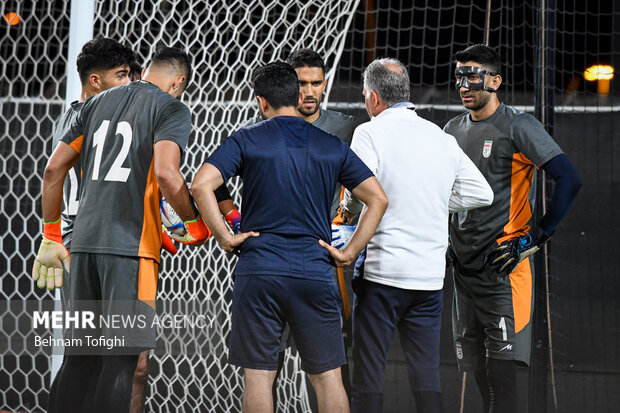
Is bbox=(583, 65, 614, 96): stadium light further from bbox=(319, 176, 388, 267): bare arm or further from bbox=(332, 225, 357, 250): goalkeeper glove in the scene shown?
bbox=(319, 176, 388, 267): bare arm

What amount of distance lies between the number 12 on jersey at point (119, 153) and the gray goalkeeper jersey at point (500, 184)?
1587mm

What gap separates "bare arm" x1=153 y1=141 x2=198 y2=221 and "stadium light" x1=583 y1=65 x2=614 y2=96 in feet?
19.8

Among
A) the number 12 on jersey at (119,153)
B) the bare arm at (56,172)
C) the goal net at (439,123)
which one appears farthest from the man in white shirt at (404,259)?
the goal net at (439,123)

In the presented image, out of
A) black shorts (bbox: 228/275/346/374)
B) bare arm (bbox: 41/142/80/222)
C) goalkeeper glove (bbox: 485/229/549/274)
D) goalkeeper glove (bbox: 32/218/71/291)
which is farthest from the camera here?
goalkeeper glove (bbox: 485/229/549/274)

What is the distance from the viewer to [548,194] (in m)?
4.04

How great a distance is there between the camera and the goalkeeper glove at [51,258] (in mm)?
2934

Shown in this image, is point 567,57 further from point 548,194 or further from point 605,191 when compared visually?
point 548,194

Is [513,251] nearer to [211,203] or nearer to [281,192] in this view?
[281,192]

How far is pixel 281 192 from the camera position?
239cm

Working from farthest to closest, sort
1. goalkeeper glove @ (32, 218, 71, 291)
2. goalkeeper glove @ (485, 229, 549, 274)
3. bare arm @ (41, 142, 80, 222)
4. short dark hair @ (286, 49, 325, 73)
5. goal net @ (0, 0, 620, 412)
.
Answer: goal net @ (0, 0, 620, 412)
short dark hair @ (286, 49, 325, 73)
goalkeeper glove @ (485, 229, 549, 274)
goalkeeper glove @ (32, 218, 71, 291)
bare arm @ (41, 142, 80, 222)

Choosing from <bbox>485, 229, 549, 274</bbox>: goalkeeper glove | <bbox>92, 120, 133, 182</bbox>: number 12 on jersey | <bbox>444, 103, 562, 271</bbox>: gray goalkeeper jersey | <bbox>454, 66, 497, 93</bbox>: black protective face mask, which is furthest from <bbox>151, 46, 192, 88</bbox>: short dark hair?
<bbox>485, 229, 549, 274</bbox>: goalkeeper glove

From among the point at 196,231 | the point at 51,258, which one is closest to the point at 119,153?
the point at 196,231

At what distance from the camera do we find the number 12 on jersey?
2662mm

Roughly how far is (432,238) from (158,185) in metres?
1.08
